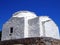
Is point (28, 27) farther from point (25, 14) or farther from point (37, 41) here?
point (37, 41)

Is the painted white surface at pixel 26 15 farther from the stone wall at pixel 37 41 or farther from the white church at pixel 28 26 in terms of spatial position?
the stone wall at pixel 37 41

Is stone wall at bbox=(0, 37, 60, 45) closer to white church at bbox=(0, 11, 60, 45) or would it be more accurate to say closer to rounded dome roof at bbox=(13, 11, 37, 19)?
white church at bbox=(0, 11, 60, 45)

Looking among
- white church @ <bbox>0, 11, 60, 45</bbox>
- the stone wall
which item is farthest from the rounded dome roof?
the stone wall

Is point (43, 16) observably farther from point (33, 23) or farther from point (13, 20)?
point (13, 20)

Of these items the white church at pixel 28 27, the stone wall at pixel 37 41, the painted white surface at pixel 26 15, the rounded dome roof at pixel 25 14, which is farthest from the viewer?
the rounded dome roof at pixel 25 14

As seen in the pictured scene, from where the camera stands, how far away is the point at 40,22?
2028cm

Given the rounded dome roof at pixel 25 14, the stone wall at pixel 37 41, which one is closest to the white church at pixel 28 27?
the rounded dome roof at pixel 25 14

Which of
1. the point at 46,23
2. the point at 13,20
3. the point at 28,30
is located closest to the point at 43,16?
the point at 46,23

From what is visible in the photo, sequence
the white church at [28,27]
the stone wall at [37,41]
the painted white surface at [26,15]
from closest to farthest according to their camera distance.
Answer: the stone wall at [37,41] < the white church at [28,27] < the painted white surface at [26,15]

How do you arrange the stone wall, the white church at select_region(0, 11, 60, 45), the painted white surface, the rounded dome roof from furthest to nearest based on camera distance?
1. the rounded dome roof
2. the painted white surface
3. the white church at select_region(0, 11, 60, 45)
4. the stone wall

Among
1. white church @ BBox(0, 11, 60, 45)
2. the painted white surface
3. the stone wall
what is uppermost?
Result: the painted white surface

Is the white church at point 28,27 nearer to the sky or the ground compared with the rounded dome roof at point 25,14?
nearer to the ground

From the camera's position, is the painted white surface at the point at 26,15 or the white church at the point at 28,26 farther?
the painted white surface at the point at 26,15

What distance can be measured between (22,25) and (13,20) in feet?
6.26
